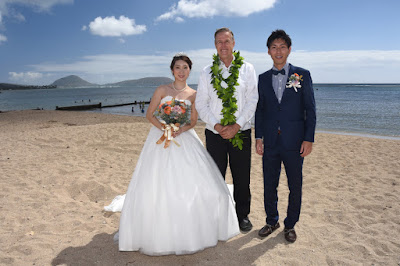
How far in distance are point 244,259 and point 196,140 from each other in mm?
1730

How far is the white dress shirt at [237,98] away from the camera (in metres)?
3.79

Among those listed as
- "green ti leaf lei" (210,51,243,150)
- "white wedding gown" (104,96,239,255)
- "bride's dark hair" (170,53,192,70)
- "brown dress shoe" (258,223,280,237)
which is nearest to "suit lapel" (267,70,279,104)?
"green ti leaf lei" (210,51,243,150)

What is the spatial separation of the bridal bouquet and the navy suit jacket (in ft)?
3.76

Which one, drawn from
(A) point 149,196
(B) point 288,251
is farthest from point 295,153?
(A) point 149,196

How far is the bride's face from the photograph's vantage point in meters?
3.87

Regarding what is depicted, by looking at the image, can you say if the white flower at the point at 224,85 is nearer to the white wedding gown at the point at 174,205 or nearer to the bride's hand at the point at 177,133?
the bride's hand at the point at 177,133

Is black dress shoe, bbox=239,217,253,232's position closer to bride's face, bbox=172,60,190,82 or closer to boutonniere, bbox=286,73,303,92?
boutonniere, bbox=286,73,303,92

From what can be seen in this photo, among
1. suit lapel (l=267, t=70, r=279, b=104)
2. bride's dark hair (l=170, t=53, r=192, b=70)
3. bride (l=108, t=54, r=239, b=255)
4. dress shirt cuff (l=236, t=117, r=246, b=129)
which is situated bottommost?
bride (l=108, t=54, r=239, b=255)

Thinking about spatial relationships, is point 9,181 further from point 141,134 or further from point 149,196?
point 141,134

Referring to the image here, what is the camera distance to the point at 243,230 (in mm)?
4270

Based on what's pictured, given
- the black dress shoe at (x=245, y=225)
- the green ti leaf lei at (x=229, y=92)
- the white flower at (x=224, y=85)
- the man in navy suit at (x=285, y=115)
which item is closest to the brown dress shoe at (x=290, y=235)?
the man in navy suit at (x=285, y=115)

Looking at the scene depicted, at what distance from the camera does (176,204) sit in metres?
3.28

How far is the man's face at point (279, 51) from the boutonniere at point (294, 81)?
0.28 m

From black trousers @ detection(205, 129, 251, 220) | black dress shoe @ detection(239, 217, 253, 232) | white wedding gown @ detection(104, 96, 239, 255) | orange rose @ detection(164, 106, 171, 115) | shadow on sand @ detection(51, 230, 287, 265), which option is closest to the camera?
white wedding gown @ detection(104, 96, 239, 255)
